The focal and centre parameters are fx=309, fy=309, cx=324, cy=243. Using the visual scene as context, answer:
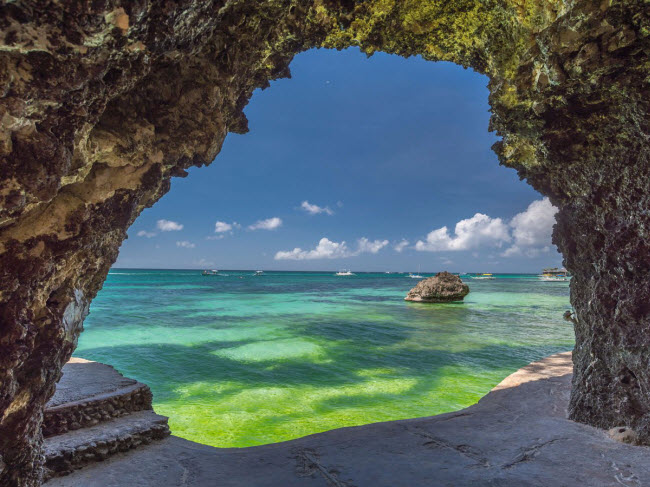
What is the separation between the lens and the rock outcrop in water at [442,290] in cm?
3041

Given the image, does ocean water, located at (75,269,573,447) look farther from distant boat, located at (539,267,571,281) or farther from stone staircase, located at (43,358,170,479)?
distant boat, located at (539,267,571,281)

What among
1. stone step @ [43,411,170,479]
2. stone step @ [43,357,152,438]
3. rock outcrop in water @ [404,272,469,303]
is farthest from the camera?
rock outcrop in water @ [404,272,469,303]

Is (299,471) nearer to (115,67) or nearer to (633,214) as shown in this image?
(115,67)

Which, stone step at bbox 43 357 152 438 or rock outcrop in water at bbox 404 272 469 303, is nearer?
stone step at bbox 43 357 152 438

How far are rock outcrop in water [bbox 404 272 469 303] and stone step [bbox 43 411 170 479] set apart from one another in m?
28.8

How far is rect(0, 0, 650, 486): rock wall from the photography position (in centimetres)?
201

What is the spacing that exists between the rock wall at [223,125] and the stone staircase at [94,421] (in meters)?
1.13

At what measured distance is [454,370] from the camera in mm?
10445

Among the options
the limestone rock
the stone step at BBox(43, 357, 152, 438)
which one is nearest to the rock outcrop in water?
the limestone rock

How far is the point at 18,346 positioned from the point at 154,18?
9.04 ft

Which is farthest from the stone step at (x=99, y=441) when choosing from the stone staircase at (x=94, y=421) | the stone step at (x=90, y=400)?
the stone step at (x=90, y=400)

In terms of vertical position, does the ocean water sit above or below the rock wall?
below

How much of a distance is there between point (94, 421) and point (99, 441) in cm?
70

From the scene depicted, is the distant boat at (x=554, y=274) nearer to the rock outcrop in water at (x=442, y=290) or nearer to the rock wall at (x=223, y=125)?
the rock outcrop in water at (x=442, y=290)
